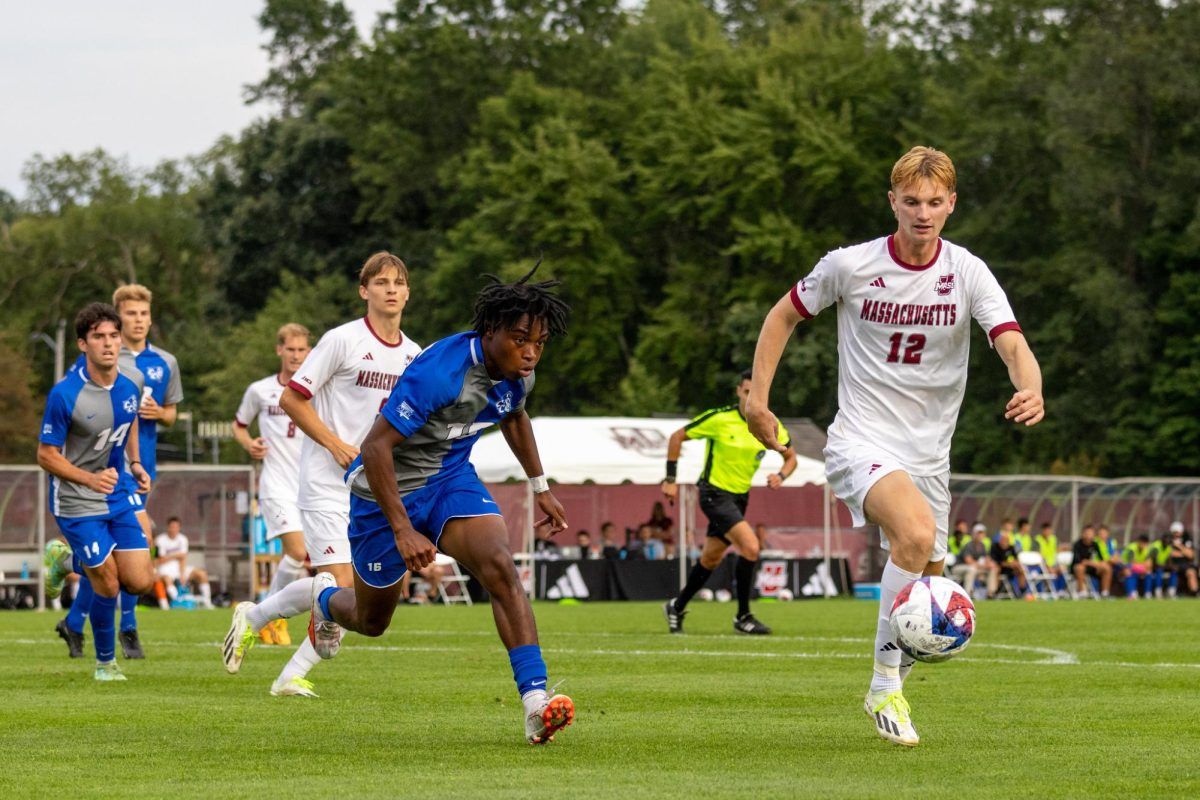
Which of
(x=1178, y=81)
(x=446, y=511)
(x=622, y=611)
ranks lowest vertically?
(x=622, y=611)

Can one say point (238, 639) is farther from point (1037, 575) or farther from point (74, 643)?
point (1037, 575)

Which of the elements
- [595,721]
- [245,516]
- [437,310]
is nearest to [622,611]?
[245,516]

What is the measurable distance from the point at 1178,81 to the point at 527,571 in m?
24.4

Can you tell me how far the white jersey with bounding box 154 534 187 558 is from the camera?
95.1ft

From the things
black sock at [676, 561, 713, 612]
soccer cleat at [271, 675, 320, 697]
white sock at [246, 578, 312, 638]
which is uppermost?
Answer: white sock at [246, 578, 312, 638]

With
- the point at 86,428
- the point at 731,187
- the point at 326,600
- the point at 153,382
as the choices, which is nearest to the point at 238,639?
the point at 326,600

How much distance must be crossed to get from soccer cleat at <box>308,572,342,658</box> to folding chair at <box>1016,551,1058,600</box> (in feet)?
84.6

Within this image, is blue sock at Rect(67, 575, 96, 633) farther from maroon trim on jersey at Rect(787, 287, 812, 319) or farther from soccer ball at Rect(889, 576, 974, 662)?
soccer ball at Rect(889, 576, 974, 662)

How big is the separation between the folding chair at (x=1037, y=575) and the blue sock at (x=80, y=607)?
75.7 ft

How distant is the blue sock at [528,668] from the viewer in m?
7.70

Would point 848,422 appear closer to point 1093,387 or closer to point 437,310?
point 1093,387

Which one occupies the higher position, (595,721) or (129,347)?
(129,347)

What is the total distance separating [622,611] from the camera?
1010 inches

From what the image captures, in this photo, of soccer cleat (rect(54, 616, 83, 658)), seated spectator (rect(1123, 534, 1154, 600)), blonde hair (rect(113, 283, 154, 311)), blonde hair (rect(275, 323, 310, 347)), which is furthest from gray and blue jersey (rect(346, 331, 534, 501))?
seated spectator (rect(1123, 534, 1154, 600))
